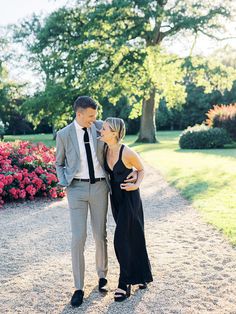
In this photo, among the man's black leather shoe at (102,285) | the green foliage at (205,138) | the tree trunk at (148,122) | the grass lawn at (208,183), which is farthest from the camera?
the tree trunk at (148,122)

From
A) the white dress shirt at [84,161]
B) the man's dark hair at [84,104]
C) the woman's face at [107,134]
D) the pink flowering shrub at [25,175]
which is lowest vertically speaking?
the pink flowering shrub at [25,175]

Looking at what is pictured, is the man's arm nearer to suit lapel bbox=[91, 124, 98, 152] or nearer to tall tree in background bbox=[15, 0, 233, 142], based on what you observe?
suit lapel bbox=[91, 124, 98, 152]

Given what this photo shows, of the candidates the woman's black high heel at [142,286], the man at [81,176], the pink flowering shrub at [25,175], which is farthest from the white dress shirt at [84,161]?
the pink flowering shrub at [25,175]

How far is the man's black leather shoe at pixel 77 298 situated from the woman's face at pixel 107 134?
1.42 metres

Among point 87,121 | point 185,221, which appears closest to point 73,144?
point 87,121

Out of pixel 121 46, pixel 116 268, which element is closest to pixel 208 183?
pixel 116 268

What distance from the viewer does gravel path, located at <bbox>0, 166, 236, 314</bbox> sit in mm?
3816

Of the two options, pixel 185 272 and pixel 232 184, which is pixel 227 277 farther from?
pixel 232 184

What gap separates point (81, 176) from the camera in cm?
387

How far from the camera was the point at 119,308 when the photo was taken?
3.73 metres

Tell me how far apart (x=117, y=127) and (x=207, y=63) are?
22558 mm

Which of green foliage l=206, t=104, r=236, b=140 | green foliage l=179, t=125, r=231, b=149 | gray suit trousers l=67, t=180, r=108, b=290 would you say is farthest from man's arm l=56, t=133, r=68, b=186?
green foliage l=206, t=104, r=236, b=140

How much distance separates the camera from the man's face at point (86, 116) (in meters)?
3.78

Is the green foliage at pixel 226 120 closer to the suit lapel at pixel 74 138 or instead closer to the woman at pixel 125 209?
the woman at pixel 125 209
